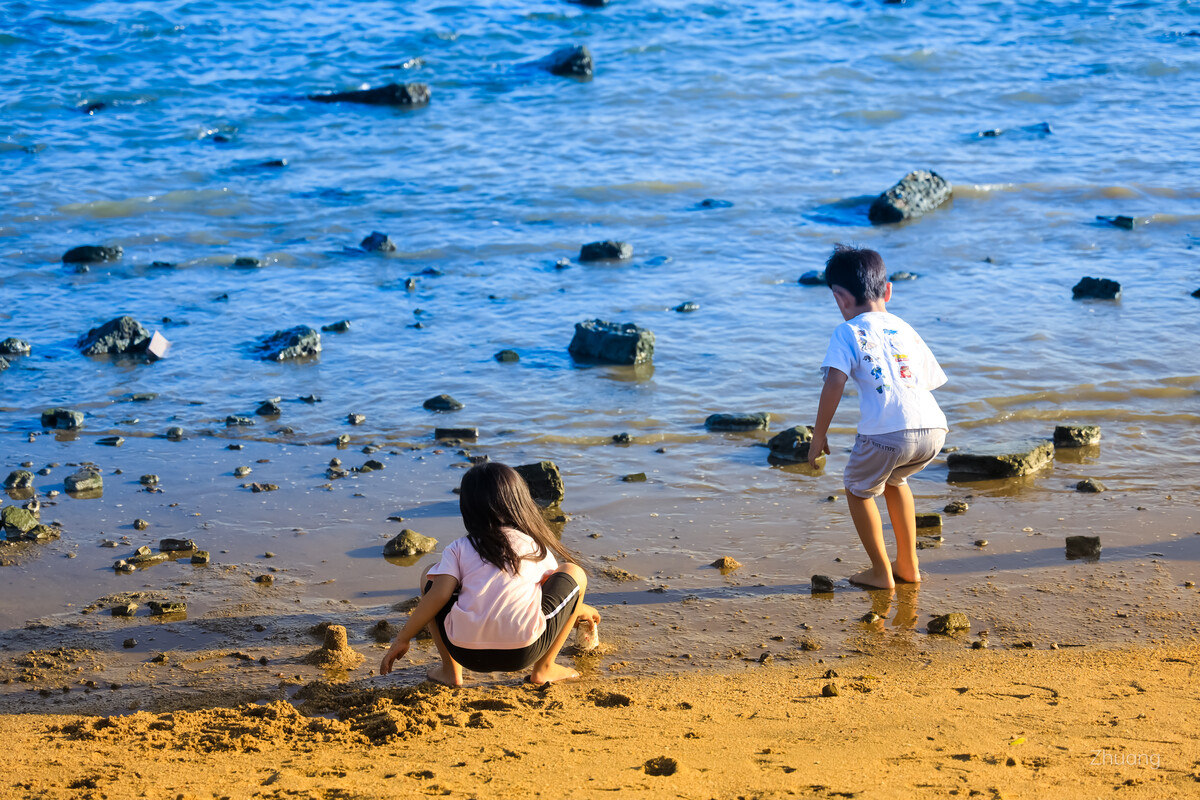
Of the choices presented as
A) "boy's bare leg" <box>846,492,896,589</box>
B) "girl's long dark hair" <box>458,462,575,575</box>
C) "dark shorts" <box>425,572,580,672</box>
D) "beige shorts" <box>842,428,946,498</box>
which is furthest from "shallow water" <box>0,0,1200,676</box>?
"girl's long dark hair" <box>458,462,575,575</box>

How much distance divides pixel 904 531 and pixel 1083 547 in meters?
0.92

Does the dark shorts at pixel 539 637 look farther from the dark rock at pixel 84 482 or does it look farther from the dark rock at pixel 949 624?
the dark rock at pixel 84 482

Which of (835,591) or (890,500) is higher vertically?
(890,500)

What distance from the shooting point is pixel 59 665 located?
4.23 meters

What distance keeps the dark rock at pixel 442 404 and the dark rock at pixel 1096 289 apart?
5.43 m

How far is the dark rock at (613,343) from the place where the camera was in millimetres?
8281

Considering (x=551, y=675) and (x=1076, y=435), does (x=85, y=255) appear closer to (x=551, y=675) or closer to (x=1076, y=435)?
(x=551, y=675)

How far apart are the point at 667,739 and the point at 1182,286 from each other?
8.26 meters

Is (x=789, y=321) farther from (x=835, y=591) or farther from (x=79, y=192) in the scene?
(x=79, y=192)

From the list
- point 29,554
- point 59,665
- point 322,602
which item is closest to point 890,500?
point 322,602

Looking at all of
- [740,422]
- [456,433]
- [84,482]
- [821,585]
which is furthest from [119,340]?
[821,585]

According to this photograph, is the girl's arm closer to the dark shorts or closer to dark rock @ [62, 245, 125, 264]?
the dark shorts

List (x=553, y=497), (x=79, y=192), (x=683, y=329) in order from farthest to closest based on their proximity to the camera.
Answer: (x=79, y=192) < (x=683, y=329) < (x=553, y=497)

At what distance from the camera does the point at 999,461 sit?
6070mm
